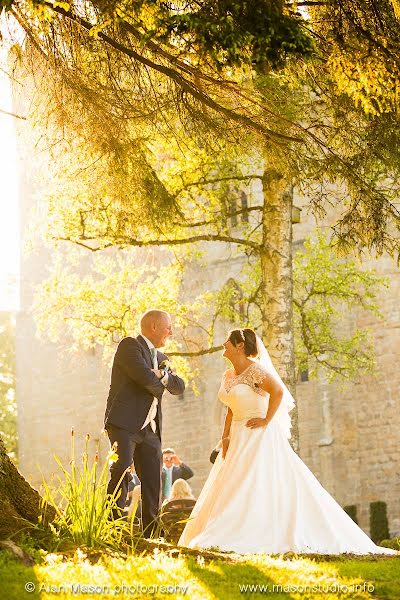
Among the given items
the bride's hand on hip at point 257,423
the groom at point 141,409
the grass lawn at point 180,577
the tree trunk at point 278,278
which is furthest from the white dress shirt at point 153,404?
the tree trunk at point 278,278

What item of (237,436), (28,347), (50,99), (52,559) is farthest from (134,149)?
(28,347)

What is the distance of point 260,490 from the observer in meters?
8.51

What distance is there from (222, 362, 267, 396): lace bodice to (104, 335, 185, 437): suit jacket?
989mm

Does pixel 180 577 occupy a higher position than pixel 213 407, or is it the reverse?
pixel 213 407

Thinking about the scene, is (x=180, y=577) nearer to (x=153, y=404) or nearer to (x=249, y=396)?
(x=153, y=404)

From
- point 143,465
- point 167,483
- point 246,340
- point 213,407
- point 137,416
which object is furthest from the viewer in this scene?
point 213,407

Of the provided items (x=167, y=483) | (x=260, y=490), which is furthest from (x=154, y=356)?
(x=167, y=483)

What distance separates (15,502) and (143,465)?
1.78 metres

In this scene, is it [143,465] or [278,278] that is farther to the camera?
[278,278]

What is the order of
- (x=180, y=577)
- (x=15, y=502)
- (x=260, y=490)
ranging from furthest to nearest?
(x=260, y=490), (x=15, y=502), (x=180, y=577)

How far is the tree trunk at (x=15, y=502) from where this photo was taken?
625cm

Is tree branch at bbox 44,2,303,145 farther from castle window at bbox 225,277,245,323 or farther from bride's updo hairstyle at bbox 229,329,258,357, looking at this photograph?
castle window at bbox 225,277,245,323

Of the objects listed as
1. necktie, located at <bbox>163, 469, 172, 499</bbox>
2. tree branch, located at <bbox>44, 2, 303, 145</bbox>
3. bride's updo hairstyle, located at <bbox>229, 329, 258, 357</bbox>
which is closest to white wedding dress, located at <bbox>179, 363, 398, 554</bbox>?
bride's updo hairstyle, located at <bbox>229, 329, 258, 357</bbox>

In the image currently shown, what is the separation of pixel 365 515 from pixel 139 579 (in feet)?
68.1
